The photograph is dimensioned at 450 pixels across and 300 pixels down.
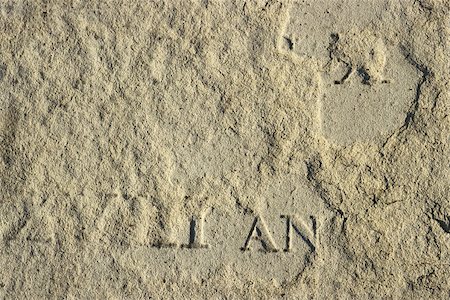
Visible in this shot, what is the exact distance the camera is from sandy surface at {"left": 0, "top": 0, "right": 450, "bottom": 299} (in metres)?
1.45

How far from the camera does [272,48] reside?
1.48m

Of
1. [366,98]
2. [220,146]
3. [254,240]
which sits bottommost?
[254,240]

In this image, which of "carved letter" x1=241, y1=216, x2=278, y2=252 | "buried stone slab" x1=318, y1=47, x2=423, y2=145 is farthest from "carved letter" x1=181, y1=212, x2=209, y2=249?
"buried stone slab" x1=318, y1=47, x2=423, y2=145

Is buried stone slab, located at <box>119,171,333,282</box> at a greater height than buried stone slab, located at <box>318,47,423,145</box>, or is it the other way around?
buried stone slab, located at <box>318,47,423,145</box>

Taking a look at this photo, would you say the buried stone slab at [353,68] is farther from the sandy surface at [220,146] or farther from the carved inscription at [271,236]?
the carved inscription at [271,236]

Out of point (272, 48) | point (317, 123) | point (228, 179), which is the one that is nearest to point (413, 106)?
point (317, 123)

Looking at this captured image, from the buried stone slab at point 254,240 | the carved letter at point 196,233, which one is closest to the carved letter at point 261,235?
the buried stone slab at point 254,240

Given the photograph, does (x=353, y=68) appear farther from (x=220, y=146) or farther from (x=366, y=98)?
(x=220, y=146)

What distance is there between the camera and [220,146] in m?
1.48

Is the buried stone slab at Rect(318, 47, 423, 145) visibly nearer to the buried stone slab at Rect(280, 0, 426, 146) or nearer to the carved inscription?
the buried stone slab at Rect(280, 0, 426, 146)

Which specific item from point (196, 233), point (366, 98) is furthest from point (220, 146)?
point (366, 98)

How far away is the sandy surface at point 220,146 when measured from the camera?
57.1 inches

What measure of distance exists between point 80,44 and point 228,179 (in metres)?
0.48

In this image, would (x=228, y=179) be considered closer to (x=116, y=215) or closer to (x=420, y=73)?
(x=116, y=215)
